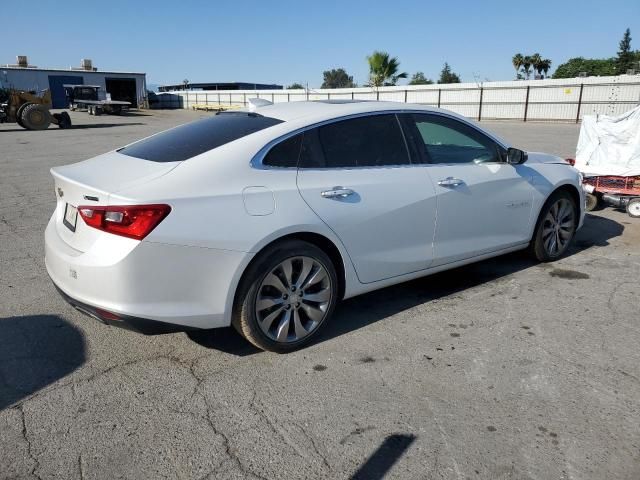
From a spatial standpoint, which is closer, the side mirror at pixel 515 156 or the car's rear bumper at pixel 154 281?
the car's rear bumper at pixel 154 281

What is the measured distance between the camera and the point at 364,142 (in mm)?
3836

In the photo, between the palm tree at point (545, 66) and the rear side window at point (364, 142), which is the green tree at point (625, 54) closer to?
the palm tree at point (545, 66)

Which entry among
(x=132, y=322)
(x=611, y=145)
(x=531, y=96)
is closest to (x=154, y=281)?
(x=132, y=322)

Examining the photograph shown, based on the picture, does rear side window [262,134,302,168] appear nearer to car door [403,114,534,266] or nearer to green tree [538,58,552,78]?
car door [403,114,534,266]

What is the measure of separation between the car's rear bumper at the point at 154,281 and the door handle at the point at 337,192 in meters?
0.69

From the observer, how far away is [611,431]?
271 centimetres

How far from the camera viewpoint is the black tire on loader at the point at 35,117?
2456 cm

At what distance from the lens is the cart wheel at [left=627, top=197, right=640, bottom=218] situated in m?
7.25

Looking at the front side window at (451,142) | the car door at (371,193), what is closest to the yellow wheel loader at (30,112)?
the front side window at (451,142)

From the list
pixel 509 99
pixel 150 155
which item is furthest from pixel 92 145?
pixel 509 99

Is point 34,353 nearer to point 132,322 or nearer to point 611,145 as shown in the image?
point 132,322

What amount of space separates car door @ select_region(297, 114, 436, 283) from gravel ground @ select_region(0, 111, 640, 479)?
21.0 inches

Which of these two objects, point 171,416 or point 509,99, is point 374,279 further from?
point 509,99

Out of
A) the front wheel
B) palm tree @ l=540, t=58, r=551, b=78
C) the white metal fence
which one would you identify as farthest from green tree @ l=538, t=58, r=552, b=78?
the front wheel
